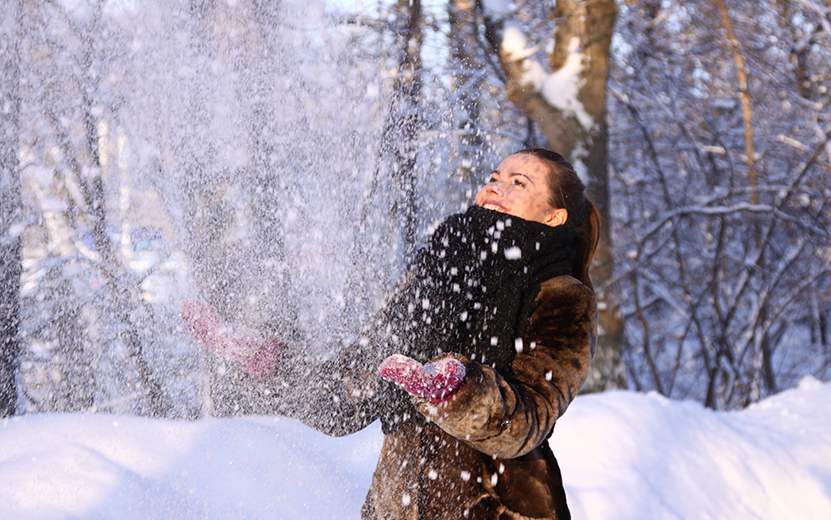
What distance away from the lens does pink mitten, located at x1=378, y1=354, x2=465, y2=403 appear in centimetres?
114

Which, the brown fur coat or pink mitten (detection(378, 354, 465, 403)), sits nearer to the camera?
pink mitten (detection(378, 354, 465, 403))

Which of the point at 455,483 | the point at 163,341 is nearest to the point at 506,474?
the point at 455,483

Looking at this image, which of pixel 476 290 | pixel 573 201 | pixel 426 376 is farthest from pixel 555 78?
pixel 426 376

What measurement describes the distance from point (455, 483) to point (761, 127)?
845 centimetres

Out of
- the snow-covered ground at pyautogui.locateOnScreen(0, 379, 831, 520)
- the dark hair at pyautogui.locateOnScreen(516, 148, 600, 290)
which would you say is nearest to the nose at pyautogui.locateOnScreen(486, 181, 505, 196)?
the dark hair at pyautogui.locateOnScreen(516, 148, 600, 290)

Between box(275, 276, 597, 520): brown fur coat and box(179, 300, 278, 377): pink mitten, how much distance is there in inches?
2.1

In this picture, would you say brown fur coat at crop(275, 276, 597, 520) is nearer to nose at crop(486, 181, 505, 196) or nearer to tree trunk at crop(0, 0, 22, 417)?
nose at crop(486, 181, 505, 196)

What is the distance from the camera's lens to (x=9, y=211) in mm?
4043

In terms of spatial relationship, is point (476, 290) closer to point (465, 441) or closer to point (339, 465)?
point (465, 441)

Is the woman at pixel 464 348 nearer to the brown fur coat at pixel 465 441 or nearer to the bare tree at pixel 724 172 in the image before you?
the brown fur coat at pixel 465 441

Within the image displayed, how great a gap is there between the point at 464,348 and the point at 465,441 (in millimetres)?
249

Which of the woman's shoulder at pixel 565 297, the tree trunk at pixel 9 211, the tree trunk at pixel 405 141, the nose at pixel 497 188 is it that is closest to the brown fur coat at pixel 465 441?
the woman's shoulder at pixel 565 297

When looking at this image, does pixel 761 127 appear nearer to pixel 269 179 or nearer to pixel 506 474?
pixel 269 179

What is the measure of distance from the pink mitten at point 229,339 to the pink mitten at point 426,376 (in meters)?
0.52
